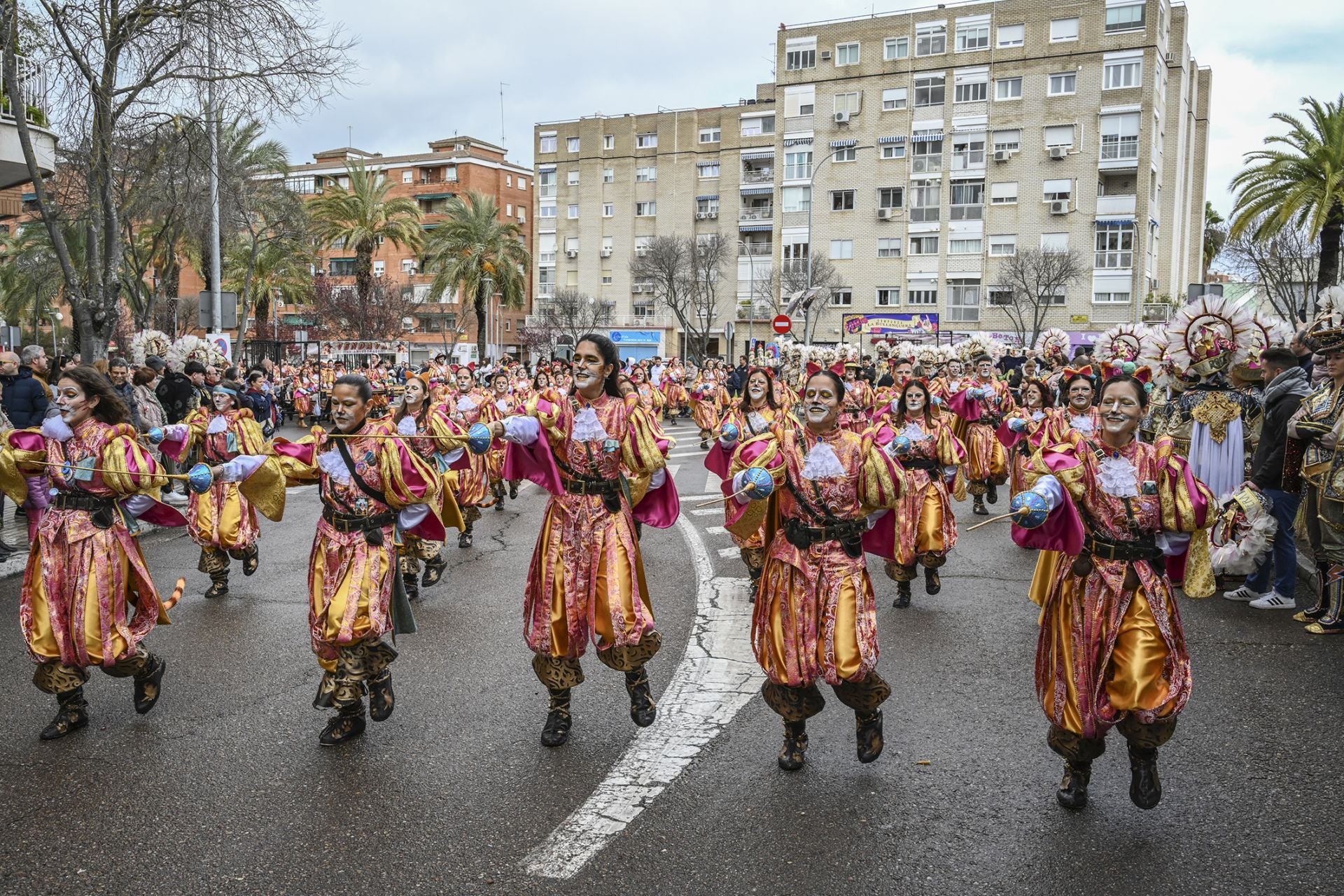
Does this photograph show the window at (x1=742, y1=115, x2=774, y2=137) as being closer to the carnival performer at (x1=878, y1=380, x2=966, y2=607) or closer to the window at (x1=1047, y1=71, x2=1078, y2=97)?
the window at (x1=1047, y1=71, x2=1078, y2=97)

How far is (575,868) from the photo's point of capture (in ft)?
13.0

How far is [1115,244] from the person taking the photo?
49.2m

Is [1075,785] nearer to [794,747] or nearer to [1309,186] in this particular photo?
[794,747]

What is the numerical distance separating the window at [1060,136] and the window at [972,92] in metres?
3.65

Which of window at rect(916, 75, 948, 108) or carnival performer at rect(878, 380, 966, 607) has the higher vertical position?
window at rect(916, 75, 948, 108)

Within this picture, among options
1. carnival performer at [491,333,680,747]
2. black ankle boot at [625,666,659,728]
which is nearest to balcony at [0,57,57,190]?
carnival performer at [491,333,680,747]

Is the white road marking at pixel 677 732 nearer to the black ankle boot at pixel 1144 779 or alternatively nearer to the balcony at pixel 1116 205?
the black ankle boot at pixel 1144 779

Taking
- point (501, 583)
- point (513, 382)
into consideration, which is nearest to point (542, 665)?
point (501, 583)

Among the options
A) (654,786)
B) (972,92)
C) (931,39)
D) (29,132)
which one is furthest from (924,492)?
(931,39)

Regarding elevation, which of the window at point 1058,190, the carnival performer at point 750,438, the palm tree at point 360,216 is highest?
the window at point 1058,190

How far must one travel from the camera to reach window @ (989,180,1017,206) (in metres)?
50.9

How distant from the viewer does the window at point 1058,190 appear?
49.8m

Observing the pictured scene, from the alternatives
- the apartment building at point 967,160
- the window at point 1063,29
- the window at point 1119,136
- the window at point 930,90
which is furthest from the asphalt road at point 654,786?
the window at point 930,90

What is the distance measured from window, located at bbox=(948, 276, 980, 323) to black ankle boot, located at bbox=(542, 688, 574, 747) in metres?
49.8
